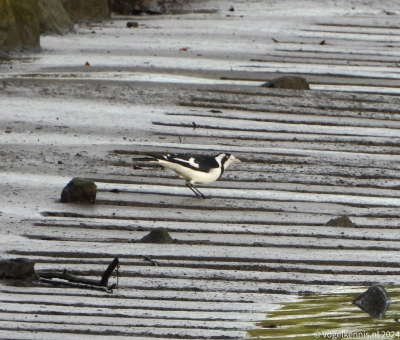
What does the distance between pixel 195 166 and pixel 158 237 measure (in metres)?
1.60

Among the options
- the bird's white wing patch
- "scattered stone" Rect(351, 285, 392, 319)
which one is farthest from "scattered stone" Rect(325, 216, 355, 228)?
"scattered stone" Rect(351, 285, 392, 319)

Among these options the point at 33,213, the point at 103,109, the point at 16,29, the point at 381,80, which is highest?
the point at 16,29

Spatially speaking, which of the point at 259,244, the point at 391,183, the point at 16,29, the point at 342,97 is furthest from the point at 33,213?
the point at 16,29

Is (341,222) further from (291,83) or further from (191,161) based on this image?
(291,83)

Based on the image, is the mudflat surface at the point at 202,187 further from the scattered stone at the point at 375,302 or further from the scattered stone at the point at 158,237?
the scattered stone at the point at 375,302

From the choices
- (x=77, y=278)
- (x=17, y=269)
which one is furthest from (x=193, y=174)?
(x=17, y=269)

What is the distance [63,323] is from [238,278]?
4.44 ft

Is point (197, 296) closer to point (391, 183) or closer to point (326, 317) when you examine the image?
point (326, 317)

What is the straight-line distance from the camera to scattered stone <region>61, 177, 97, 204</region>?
7723 millimetres

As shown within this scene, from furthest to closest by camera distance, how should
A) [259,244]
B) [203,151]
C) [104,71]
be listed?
[104,71], [203,151], [259,244]

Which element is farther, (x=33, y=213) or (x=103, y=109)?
(x=103, y=109)

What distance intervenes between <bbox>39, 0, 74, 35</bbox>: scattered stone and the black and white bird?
684 centimetres

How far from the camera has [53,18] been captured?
1538 cm

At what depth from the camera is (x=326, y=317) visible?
5.46 metres
